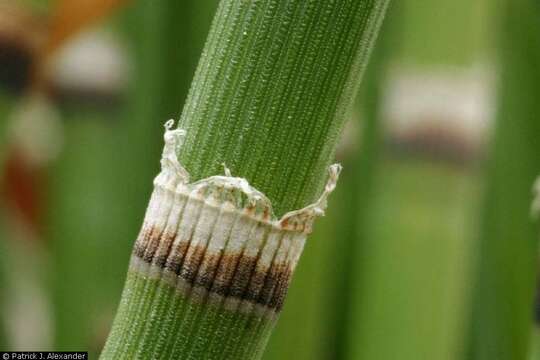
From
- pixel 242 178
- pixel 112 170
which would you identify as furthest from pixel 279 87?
pixel 112 170

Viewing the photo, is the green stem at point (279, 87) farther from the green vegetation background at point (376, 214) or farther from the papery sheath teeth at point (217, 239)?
the green vegetation background at point (376, 214)

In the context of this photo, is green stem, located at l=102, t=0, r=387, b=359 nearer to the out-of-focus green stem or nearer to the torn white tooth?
the torn white tooth

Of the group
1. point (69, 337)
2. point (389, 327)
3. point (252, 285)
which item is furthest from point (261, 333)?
point (69, 337)

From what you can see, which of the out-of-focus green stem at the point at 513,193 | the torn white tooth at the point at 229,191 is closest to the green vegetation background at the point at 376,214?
the out-of-focus green stem at the point at 513,193

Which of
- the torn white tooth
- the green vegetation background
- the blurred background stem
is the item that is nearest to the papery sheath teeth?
the torn white tooth

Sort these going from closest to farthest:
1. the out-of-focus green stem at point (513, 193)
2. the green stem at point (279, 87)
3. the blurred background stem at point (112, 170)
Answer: the green stem at point (279, 87), the out-of-focus green stem at point (513, 193), the blurred background stem at point (112, 170)

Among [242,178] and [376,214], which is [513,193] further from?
[242,178]

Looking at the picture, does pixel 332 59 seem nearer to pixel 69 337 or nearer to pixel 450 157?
pixel 450 157
